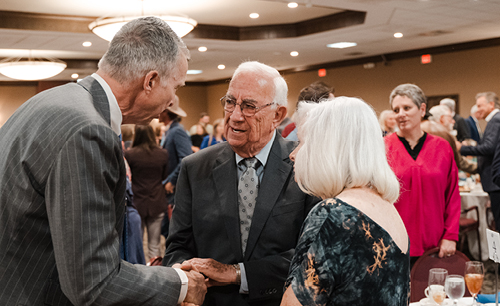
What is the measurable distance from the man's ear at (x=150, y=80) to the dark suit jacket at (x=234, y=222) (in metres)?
0.62

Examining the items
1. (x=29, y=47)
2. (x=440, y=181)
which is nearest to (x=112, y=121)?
(x=440, y=181)

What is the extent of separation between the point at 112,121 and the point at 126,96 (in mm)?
80

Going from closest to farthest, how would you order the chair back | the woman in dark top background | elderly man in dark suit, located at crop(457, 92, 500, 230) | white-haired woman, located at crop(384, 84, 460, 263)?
the chair back, white-haired woman, located at crop(384, 84, 460, 263), elderly man in dark suit, located at crop(457, 92, 500, 230), the woman in dark top background

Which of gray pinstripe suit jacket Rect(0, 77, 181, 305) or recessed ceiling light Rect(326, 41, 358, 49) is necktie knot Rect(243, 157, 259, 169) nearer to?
gray pinstripe suit jacket Rect(0, 77, 181, 305)

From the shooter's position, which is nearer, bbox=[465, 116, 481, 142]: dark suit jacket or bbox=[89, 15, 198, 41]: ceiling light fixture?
bbox=[89, 15, 198, 41]: ceiling light fixture

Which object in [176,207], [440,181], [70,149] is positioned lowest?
[440,181]

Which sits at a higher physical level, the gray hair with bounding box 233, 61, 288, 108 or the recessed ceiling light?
the recessed ceiling light

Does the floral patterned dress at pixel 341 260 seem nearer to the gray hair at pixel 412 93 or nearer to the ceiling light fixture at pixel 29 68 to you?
the gray hair at pixel 412 93

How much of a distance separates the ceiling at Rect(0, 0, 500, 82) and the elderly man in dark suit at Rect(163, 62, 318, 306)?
4.94m

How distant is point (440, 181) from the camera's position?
308cm

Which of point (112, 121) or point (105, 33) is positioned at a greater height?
point (105, 33)

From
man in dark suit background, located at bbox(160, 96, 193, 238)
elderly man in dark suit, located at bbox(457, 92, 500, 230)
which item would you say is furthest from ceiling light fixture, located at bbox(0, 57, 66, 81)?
elderly man in dark suit, located at bbox(457, 92, 500, 230)

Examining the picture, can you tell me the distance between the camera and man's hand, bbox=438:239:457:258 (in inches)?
109

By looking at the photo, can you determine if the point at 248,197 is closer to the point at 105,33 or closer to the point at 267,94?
the point at 267,94
